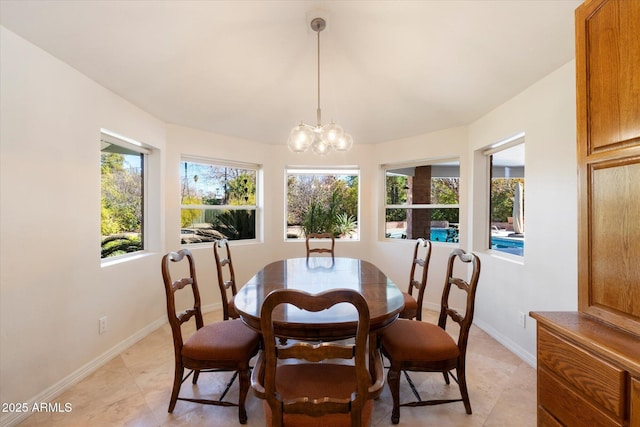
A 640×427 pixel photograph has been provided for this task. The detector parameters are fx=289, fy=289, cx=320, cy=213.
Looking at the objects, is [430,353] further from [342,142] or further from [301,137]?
[301,137]

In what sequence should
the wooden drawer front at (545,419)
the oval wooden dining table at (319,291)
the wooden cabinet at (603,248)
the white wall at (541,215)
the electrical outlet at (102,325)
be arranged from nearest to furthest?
1. the wooden cabinet at (603,248)
2. the wooden drawer front at (545,419)
3. the oval wooden dining table at (319,291)
4. the white wall at (541,215)
5. the electrical outlet at (102,325)

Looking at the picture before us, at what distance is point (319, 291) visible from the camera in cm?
185

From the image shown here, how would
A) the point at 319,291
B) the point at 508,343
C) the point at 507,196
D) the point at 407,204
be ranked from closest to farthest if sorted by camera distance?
the point at 319,291 < the point at 508,343 < the point at 507,196 < the point at 407,204

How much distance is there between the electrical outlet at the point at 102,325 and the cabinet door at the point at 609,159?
3178 mm

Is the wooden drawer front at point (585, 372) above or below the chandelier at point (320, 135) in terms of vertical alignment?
below

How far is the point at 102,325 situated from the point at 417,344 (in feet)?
8.15

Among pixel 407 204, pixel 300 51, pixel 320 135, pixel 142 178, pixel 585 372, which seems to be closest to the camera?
pixel 585 372

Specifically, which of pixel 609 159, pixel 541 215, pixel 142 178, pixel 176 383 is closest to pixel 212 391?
pixel 176 383

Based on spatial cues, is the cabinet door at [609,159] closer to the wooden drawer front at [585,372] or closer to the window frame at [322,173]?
the wooden drawer front at [585,372]

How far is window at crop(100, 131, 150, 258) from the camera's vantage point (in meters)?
2.62

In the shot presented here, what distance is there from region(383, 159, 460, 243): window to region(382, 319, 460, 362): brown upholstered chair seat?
208 centimetres

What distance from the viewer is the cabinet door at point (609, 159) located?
103cm

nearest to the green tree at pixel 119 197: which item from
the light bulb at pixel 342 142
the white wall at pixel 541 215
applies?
the light bulb at pixel 342 142

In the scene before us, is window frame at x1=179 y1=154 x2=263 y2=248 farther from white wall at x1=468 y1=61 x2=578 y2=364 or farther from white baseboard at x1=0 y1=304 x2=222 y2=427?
white wall at x1=468 y1=61 x2=578 y2=364
